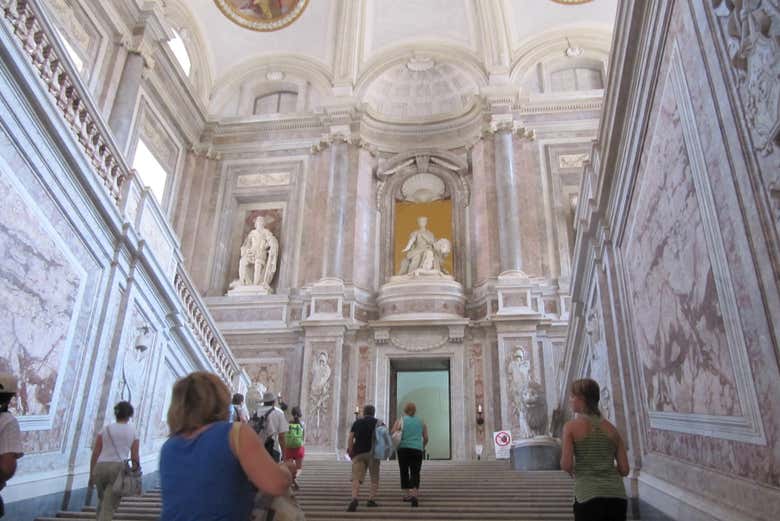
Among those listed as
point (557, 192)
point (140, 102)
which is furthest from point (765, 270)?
point (140, 102)

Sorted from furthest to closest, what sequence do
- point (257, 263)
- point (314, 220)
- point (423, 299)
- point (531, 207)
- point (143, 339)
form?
point (314, 220)
point (257, 263)
point (531, 207)
point (423, 299)
point (143, 339)

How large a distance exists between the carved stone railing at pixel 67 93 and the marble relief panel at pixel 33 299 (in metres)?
1.06

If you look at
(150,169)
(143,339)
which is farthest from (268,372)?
(143,339)

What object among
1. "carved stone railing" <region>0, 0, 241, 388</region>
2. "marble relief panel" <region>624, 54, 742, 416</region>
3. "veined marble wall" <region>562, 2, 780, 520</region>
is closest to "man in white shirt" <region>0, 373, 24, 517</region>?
"carved stone railing" <region>0, 0, 241, 388</region>

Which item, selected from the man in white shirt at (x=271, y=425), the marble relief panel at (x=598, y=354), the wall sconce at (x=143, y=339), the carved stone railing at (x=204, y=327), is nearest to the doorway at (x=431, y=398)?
the carved stone railing at (x=204, y=327)

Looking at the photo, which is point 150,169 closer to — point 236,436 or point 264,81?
point 264,81

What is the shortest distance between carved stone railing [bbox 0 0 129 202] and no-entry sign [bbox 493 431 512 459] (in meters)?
7.99

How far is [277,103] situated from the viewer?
682 inches

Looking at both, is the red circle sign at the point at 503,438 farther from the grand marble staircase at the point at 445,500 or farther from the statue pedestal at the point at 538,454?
the grand marble staircase at the point at 445,500

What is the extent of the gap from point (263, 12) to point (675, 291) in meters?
15.5

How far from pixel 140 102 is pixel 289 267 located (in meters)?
5.11

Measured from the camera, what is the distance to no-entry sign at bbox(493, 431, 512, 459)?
1095 cm

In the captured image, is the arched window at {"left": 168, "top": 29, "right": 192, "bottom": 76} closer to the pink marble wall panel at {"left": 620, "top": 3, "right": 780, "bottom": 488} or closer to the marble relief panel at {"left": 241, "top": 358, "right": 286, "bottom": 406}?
the marble relief panel at {"left": 241, "top": 358, "right": 286, "bottom": 406}

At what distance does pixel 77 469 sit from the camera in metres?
5.48
